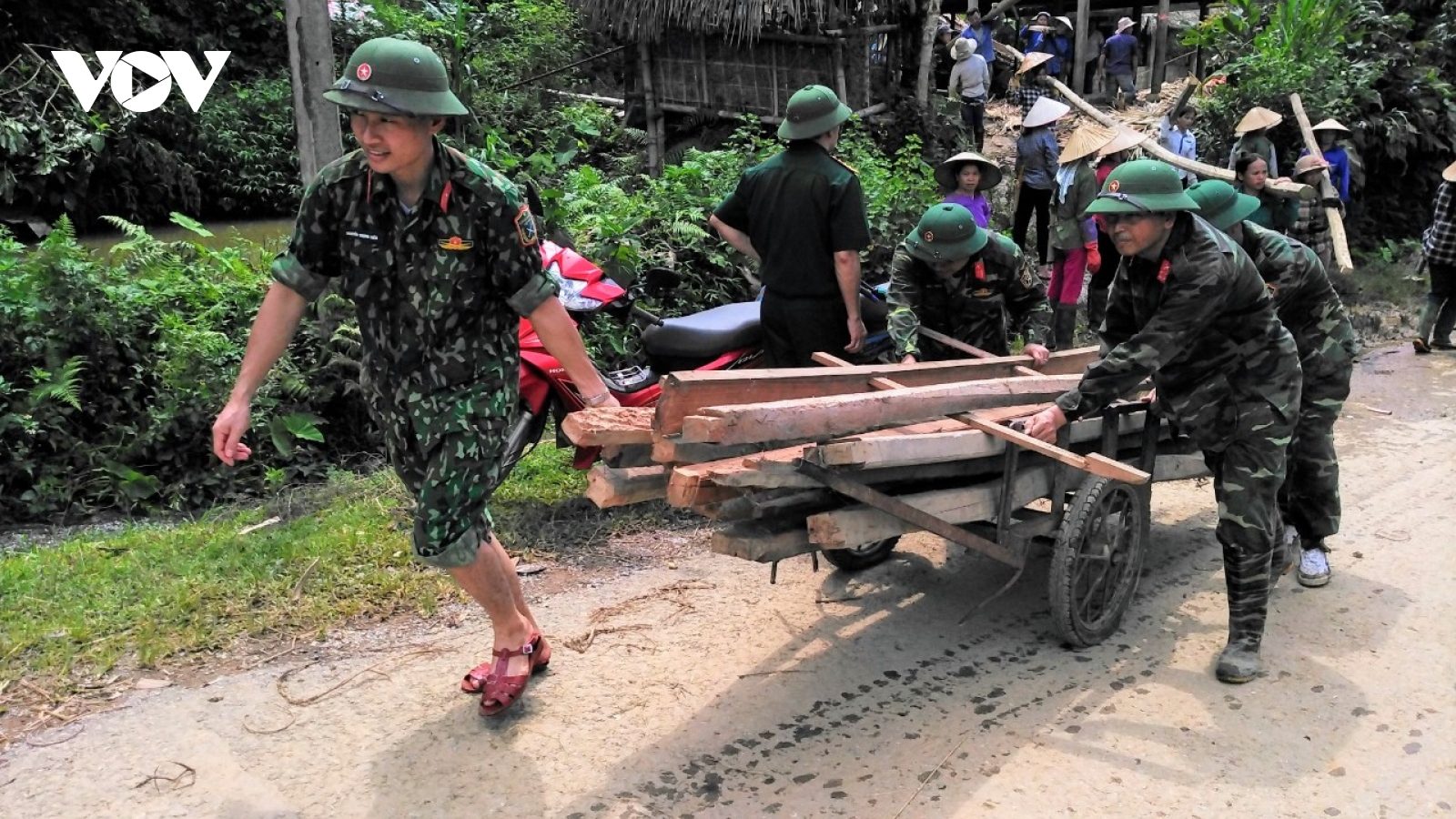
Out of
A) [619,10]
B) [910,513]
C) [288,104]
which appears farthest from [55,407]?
[288,104]

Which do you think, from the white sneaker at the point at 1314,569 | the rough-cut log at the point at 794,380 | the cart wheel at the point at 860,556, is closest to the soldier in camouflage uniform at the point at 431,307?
the rough-cut log at the point at 794,380

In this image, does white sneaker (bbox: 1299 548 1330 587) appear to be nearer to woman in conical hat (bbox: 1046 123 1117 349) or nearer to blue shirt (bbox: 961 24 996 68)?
woman in conical hat (bbox: 1046 123 1117 349)

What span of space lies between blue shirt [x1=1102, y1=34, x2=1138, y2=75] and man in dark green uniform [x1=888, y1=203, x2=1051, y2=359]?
44.9 feet

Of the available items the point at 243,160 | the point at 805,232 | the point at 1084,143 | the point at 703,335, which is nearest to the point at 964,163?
the point at 1084,143

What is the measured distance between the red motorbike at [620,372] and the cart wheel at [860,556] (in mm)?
1061

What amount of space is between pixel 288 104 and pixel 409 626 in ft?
41.2

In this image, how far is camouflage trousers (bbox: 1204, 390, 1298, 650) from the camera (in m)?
4.17

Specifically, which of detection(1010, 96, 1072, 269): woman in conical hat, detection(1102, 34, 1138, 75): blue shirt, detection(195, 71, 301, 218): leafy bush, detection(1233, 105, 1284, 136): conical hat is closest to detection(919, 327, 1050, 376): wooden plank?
detection(1010, 96, 1072, 269): woman in conical hat

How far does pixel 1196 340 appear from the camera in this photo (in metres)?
4.24

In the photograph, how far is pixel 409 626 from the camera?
4.28m

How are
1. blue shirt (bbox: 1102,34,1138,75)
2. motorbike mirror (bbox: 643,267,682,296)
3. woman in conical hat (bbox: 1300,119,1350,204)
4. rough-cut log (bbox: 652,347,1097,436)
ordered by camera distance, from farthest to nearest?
blue shirt (bbox: 1102,34,1138,75) → woman in conical hat (bbox: 1300,119,1350,204) → motorbike mirror (bbox: 643,267,682,296) → rough-cut log (bbox: 652,347,1097,436)

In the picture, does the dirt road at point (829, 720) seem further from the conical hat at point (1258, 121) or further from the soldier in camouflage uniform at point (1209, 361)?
the conical hat at point (1258, 121)

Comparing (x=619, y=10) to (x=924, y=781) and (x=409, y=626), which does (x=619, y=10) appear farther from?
(x=924, y=781)

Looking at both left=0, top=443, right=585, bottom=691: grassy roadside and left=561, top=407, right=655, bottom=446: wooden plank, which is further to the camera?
left=0, top=443, right=585, bottom=691: grassy roadside
